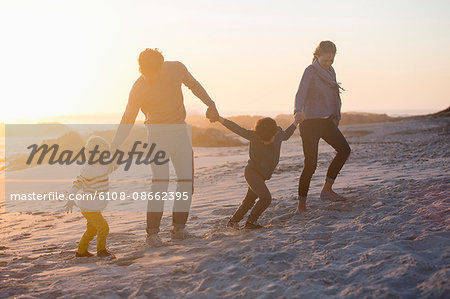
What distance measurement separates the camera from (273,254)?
12.2ft

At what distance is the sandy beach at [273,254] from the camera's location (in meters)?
3.13

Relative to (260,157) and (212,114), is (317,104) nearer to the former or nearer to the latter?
(260,157)

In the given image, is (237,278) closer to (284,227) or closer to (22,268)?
(284,227)

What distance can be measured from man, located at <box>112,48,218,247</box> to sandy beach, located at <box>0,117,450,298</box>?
0.33 m

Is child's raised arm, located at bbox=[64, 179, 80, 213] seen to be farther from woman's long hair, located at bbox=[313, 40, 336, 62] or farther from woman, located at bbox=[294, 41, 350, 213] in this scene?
woman's long hair, located at bbox=[313, 40, 336, 62]

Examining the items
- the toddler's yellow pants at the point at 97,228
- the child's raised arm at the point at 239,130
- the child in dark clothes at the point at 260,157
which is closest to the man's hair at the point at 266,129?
the child in dark clothes at the point at 260,157

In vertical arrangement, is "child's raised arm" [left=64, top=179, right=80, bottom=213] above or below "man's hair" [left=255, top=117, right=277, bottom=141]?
below

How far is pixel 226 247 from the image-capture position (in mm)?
4059

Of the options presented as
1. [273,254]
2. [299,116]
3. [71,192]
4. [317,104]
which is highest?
[317,104]

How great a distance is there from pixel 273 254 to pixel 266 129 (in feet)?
4.21

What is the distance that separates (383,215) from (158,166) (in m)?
2.44

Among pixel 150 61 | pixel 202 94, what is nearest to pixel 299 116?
pixel 202 94

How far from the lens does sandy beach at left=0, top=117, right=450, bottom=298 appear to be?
3129 mm

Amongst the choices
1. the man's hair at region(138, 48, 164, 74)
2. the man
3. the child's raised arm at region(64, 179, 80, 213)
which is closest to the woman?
the man
